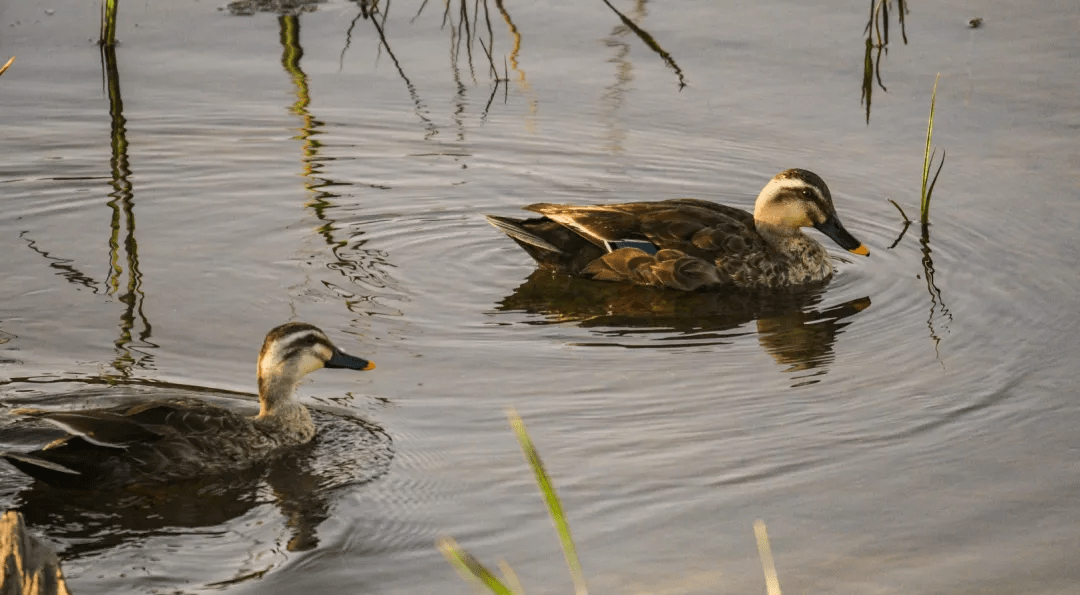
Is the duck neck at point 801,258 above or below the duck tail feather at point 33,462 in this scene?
below

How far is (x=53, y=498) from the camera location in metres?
6.48

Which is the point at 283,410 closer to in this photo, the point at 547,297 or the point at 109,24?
the point at 547,297

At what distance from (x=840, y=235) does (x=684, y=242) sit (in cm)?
108

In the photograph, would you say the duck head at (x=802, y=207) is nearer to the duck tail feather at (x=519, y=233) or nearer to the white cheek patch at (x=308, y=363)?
the duck tail feather at (x=519, y=233)

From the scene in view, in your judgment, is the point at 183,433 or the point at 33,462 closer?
the point at 33,462

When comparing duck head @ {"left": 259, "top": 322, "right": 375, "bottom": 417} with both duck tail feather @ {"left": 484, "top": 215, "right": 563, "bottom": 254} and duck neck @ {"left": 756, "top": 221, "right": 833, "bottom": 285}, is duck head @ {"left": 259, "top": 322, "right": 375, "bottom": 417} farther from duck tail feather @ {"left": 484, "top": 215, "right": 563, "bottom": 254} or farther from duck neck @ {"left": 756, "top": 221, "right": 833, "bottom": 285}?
duck neck @ {"left": 756, "top": 221, "right": 833, "bottom": 285}

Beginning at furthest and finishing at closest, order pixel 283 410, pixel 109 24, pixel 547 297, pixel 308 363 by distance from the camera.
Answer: pixel 109 24 → pixel 547 297 → pixel 308 363 → pixel 283 410

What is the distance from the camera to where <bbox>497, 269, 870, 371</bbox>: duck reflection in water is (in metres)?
8.70

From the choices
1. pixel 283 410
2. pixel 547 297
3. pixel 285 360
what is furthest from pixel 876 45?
pixel 283 410

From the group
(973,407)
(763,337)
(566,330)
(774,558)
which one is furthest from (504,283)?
(774,558)

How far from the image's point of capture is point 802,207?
33.4ft

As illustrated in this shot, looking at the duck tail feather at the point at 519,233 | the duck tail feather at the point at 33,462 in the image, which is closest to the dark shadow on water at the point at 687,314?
the duck tail feather at the point at 519,233

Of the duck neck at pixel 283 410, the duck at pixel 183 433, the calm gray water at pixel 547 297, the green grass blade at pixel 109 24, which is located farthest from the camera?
the green grass blade at pixel 109 24

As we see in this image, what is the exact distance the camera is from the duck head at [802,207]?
10047mm
